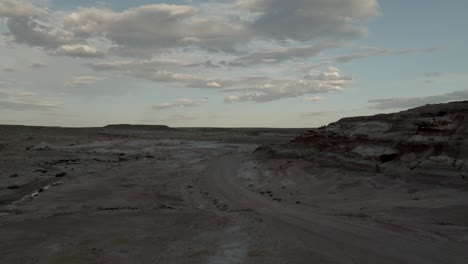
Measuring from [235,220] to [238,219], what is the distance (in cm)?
16

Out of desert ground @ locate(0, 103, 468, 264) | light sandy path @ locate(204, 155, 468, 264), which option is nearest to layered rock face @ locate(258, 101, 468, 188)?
desert ground @ locate(0, 103, 468, 264)

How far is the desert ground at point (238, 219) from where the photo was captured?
26.7ft

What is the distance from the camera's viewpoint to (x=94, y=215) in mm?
11719

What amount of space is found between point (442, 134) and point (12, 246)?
15656mm

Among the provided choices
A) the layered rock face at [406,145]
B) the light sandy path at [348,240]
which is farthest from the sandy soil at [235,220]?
the layered rock face at [406,145]

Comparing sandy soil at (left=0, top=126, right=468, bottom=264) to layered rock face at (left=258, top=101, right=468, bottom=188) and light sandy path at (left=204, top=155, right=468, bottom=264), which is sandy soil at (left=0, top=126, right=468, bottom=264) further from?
layered rock face at (left=258, top=101, right=468, bottom=188)

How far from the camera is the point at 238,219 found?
36.5 ft

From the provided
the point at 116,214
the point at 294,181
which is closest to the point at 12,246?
the point at 116,214

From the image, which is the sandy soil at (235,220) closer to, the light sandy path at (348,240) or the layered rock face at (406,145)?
the light sandy path at (348,240)

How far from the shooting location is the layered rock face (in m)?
14.7

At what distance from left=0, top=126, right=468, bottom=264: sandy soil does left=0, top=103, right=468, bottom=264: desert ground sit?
27mm

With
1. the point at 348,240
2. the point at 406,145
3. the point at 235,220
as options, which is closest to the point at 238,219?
the point at 235,220

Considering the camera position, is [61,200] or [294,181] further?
[294,181]

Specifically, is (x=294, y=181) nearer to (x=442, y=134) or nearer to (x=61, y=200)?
(x=442, y=134)
